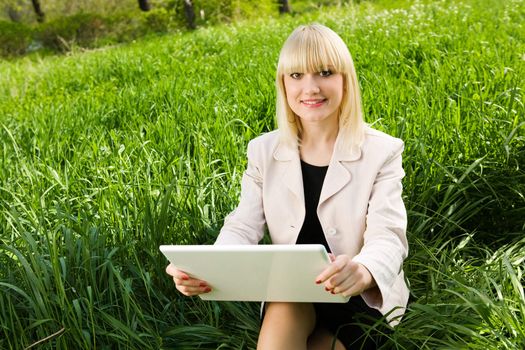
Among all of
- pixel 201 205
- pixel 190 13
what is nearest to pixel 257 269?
pixel 201 205

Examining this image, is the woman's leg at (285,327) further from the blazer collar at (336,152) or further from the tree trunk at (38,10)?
the tree trunk at (38,10)

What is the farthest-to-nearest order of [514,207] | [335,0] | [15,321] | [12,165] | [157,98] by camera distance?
1. [335,0]
2. [157,98]
3. [12,165]
4. [514,207]
5. [15,321]

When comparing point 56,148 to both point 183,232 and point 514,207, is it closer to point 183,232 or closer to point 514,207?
point 183,232

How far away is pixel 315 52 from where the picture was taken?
2.10 meters

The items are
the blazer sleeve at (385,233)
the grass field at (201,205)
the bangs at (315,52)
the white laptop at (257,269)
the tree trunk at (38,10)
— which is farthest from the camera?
the tree trunk at (38,10)

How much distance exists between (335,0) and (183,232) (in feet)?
54.5

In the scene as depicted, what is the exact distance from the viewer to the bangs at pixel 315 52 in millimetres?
2098

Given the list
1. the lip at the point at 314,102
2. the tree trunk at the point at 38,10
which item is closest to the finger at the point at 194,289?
the lip at the point at 314,102

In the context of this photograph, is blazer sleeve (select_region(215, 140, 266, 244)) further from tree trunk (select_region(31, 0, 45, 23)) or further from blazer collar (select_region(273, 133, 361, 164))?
tree trunk (select_region(31, 0, 45, 23))

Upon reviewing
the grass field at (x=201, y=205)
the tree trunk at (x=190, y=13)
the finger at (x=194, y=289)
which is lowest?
the tree trunk at (x=190, y=13)

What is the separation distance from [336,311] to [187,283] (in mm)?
446

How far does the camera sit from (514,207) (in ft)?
9.86

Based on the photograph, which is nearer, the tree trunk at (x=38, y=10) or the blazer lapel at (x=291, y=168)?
the blazer lapel at (x=291, y=168)

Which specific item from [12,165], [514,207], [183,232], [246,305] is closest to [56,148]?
[12,165]
